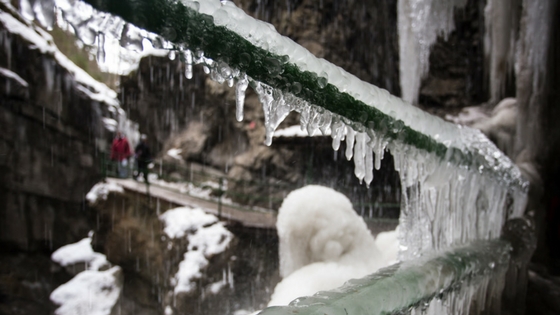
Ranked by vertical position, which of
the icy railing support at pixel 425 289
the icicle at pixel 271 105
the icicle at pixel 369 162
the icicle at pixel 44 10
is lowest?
the icy railing support at pixel 425 289

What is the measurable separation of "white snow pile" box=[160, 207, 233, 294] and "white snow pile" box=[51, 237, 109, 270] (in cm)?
253

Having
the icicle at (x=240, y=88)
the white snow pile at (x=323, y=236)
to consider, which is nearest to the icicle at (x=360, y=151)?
the icicle at (x=240, y=88)

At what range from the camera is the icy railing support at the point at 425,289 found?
2.40ft

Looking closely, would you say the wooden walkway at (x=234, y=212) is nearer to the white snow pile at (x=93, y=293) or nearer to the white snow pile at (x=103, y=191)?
the white snow pile at (x=103, y=191)

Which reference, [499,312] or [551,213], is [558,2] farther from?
[499,312]

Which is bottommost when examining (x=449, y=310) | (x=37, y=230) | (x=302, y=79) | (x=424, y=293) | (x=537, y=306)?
(x=37, y=230)

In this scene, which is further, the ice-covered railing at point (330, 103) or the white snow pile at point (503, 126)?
the white snow pile at point (503, 126)

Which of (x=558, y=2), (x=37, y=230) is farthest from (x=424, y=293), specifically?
(x=37, y=230)

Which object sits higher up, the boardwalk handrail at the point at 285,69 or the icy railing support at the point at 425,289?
the boardwalk handrail at the point at 285,69

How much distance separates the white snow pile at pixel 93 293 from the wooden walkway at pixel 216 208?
173cm

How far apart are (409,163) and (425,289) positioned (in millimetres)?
400

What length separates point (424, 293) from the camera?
1.01 metres

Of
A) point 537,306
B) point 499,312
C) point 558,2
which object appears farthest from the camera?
point 558,2

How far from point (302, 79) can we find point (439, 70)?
10.2 m
